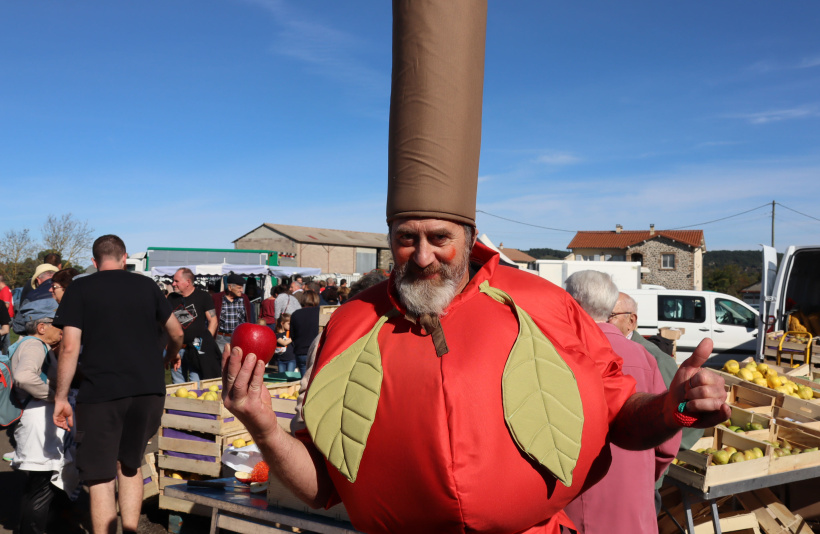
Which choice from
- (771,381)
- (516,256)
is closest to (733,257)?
(516,256)

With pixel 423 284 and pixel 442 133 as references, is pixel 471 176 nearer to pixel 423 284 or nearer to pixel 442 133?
pixel 442 133

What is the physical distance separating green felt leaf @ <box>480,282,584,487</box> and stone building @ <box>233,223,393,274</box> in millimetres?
44228

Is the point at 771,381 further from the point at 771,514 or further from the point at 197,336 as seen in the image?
the point at 197,336

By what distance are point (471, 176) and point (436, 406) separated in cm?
71

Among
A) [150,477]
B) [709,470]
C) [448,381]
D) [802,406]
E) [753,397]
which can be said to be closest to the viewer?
[448,381]

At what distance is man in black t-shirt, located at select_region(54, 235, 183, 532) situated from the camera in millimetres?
3883

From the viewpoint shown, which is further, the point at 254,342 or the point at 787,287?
the point at 787,287

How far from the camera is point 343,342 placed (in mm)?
1867

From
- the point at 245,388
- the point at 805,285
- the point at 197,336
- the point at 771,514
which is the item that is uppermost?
the point at 805,285

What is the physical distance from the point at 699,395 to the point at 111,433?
3.63 meters

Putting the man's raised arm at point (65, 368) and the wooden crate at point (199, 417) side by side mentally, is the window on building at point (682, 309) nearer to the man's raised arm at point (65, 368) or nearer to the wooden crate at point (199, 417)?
the wooden crate at point (199, 417)

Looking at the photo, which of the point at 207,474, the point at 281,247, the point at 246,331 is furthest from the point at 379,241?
the point at 246,331

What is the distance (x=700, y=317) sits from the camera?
1251cm

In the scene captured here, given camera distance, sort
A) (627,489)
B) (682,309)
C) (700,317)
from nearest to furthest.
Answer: (627,489) → (700,317) → (682,309)
